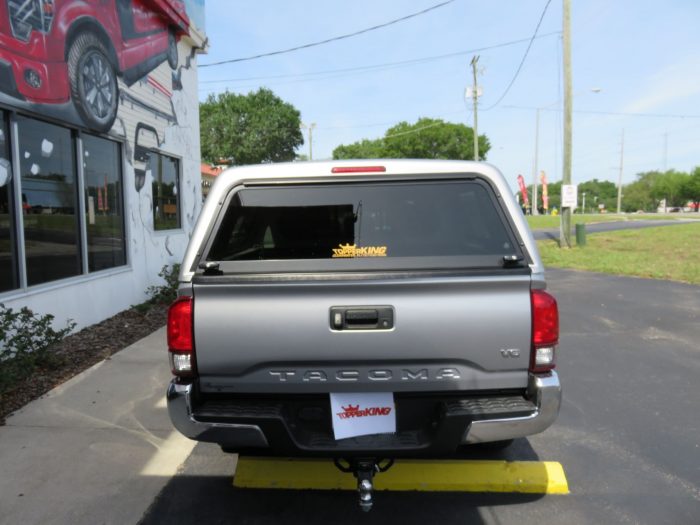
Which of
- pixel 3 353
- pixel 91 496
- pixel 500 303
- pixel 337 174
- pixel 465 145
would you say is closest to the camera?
pixel 500 303

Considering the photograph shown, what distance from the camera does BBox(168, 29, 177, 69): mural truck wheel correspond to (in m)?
A: 10.4

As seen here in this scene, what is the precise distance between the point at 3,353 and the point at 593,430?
4.96 metres

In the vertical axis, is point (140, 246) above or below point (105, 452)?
above

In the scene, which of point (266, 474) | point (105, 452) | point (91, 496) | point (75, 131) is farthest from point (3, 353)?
point (75, 131)

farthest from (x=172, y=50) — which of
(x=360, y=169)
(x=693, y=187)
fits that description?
(x=693, y=187)

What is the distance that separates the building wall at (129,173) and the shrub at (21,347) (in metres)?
0.54

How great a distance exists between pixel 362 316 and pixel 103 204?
261 inches

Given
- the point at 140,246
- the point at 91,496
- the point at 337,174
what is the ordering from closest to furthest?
the point at 337,174 < the point at 91,496 < the point at 140,246

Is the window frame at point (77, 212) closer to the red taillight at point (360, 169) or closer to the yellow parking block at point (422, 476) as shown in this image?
the yellow parking block at point (422, 476)

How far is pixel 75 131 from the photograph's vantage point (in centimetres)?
711

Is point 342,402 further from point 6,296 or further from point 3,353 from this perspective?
point 6,296

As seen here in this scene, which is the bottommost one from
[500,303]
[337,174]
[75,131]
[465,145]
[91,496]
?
[91,496]

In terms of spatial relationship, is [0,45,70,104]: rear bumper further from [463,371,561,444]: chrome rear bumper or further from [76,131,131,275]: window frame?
[463,371,561,444]: chrome rear bumper

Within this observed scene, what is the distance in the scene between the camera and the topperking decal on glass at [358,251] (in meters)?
2.72
